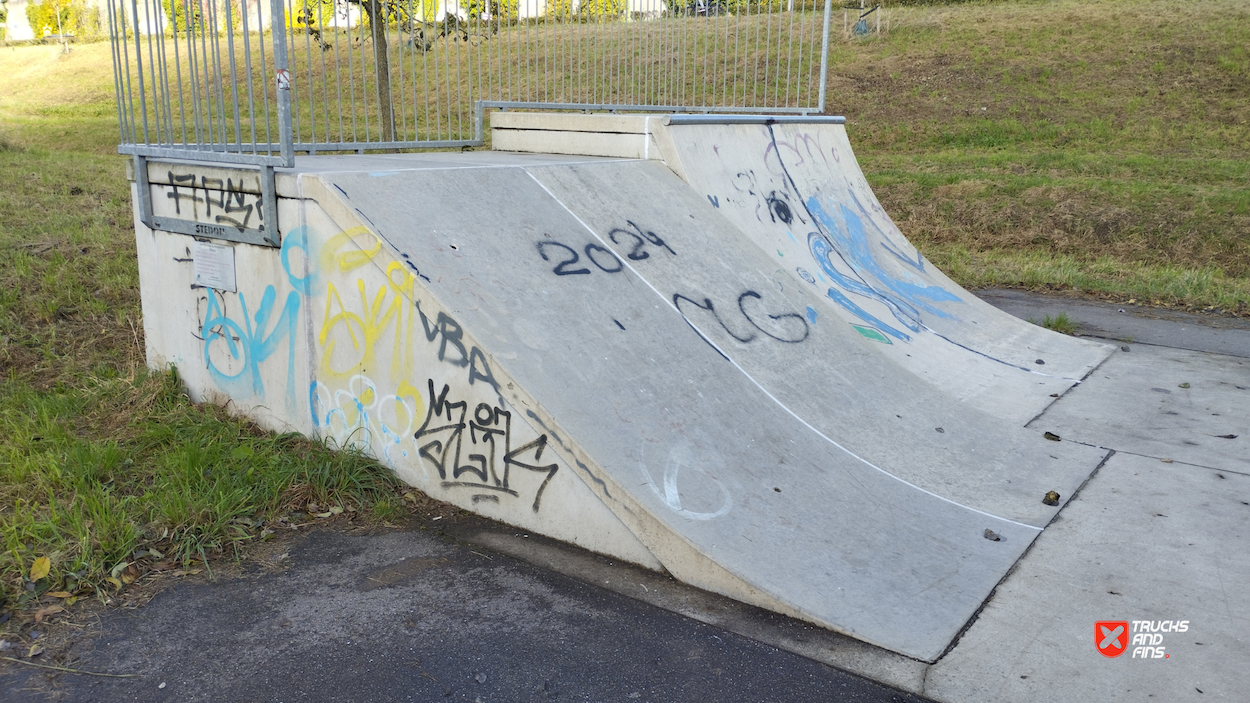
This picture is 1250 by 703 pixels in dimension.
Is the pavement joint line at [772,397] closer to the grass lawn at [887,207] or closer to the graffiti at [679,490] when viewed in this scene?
the graffiti at [679,490]

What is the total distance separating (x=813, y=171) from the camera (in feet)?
29.0

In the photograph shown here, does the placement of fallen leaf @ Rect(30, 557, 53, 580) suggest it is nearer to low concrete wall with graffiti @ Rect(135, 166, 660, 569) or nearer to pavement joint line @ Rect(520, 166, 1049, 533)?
low concrete wall with graffiti @ Rect(135, 166, 660, 569)

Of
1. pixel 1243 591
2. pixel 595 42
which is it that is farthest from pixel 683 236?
pixel 1243 591

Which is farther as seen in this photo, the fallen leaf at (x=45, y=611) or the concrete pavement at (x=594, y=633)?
the fallen leaf at (x=45, y=611)

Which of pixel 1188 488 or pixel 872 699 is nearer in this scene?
pixel 872 699

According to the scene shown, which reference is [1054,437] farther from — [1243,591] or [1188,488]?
[1243,591]

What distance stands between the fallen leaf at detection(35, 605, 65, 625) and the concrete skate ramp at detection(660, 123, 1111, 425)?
4.97 m

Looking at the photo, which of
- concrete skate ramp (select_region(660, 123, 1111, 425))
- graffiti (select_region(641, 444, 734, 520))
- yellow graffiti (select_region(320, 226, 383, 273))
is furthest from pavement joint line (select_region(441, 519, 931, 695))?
concrete skate ramp (select_region(660, 123, 1111, 425))

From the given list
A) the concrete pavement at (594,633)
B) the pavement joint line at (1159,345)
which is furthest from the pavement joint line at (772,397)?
the pavement joint line at (1159,345)

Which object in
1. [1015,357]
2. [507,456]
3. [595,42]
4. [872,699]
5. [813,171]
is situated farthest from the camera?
[813,171]

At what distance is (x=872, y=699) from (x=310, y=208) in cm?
344

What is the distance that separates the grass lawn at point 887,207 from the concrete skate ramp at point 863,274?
303cm

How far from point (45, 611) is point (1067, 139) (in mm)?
24956

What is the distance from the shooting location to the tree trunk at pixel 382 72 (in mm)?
6480
